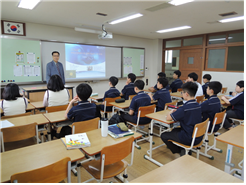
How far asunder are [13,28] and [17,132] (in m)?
3.98

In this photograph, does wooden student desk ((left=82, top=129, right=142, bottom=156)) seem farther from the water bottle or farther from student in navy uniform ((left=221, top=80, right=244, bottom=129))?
student in navy uniform ((left=221, top=80, right=244, bottom=129))

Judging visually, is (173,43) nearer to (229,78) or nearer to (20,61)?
(229,78)

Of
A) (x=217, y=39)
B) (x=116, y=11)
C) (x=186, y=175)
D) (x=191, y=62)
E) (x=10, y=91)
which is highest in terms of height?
(x=116, y=11)

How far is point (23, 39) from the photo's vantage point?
4.73 meters

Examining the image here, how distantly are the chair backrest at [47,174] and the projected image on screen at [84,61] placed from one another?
191 inches

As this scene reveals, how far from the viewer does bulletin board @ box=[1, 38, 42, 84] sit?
4504 mm

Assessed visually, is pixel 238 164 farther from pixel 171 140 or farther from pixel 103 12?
pixel 103 12

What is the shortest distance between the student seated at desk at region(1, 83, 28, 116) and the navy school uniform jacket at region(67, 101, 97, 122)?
2.87ft

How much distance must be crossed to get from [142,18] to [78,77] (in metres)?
3.01

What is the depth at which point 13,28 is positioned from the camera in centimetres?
459

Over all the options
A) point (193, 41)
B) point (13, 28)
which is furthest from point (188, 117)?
point (193, 41)

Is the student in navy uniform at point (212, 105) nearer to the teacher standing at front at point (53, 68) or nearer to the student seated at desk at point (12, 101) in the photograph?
the student seated at desk at point (12, 101)

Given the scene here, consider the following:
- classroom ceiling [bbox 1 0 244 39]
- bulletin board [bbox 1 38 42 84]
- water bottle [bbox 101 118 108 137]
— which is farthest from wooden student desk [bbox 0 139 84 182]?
bulletin board [bbox 1 38 42 84]

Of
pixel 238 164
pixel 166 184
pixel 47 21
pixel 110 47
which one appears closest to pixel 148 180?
pixel 166 184
